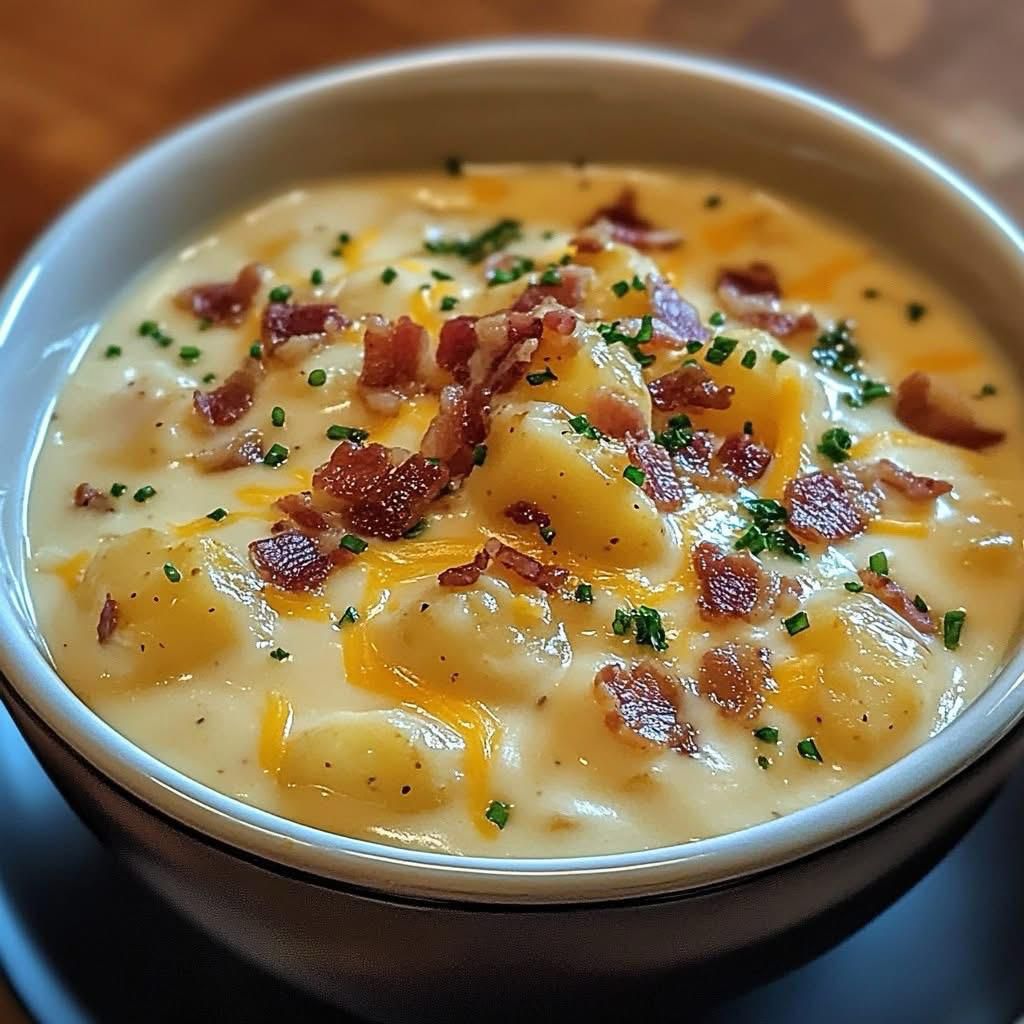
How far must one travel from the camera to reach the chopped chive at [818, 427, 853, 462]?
1680mm

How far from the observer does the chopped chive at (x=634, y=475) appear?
4.99 feet

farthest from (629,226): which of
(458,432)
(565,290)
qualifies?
(458,432)

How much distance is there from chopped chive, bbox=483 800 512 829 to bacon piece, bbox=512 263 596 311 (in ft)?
2.29

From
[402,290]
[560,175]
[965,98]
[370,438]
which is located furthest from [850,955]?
[965,98]

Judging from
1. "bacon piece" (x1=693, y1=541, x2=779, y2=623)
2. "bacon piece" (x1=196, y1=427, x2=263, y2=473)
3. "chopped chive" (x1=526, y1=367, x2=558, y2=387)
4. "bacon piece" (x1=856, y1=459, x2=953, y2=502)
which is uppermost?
"bacon piece" (x1=856, y1=459, x2=953, y2=502)

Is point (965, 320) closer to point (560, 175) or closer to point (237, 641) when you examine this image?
point (560, 175)

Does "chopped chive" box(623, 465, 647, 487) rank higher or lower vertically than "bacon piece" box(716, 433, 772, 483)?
lower

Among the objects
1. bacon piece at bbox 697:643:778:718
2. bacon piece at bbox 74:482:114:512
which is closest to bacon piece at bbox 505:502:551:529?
bacon piece at bbox 697:643:778:718

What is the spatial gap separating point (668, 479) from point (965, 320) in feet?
2.00

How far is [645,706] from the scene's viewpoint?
137cm

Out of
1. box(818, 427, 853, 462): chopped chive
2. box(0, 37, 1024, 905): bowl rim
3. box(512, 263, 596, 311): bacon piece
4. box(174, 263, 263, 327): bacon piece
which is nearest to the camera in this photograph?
box(0, 37, 1024, 905): bowl rim

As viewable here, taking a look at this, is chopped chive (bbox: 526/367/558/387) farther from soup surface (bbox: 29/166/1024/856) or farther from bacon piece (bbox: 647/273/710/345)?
bacon piece (bbox: 647/273/710/345)

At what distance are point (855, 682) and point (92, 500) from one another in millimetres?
896

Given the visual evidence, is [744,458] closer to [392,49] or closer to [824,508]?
[824,508]
